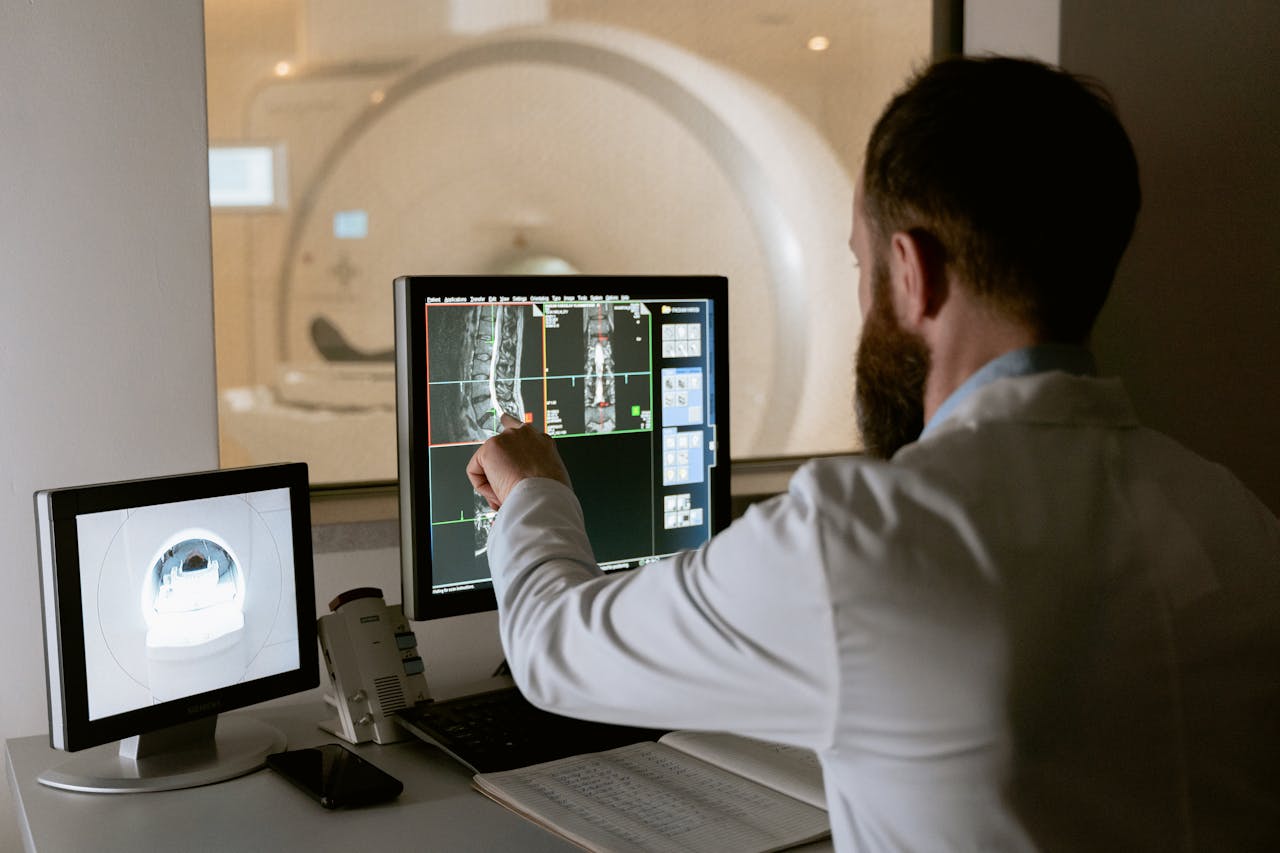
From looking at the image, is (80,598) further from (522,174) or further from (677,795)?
(522,174)

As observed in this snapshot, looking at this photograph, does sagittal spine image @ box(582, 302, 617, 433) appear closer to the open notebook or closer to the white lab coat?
the open notebook

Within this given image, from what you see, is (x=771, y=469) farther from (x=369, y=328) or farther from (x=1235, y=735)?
(x=1235, y=735)

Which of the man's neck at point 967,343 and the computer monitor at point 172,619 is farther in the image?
the computer monitor at point 172,619

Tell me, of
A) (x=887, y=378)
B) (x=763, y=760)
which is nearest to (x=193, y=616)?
(x=763, y=760)

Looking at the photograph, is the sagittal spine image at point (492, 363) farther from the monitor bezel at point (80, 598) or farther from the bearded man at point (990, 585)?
the bearded man at point (990, 585)

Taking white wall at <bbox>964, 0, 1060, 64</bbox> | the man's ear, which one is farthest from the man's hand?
white wall at <bbox>964, 0, 1060, 64</bbox>

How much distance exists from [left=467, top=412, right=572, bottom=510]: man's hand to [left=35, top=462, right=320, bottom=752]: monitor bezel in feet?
0.82

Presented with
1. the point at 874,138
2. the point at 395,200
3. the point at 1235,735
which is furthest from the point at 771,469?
the point at 1235,735

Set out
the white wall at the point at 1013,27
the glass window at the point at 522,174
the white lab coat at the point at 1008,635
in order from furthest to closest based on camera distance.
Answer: the white wall at the point at 1013,27 → the glass window at the point at 522,174 → the white lab coat at the point at 1008,635

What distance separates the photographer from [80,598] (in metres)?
1.26

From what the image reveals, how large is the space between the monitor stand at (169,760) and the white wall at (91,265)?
0.28 metres

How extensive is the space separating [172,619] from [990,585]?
36.4 inches

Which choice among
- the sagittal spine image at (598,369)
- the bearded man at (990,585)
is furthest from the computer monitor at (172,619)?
the bearded man at (990,585)

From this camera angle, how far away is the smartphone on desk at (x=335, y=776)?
4.13 feet
